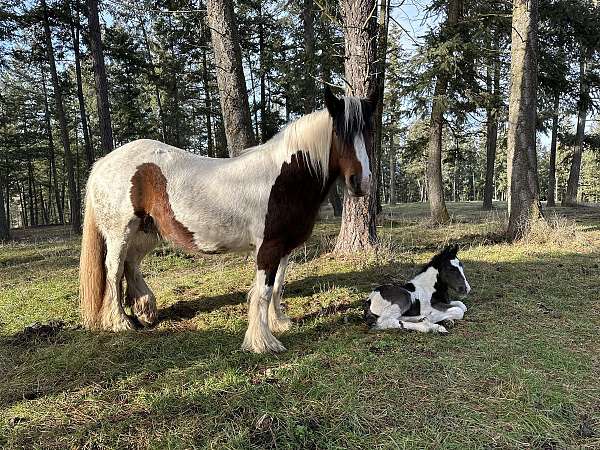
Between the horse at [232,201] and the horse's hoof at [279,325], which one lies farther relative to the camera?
the horse's hoof at [279,325]

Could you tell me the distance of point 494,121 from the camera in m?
11.8

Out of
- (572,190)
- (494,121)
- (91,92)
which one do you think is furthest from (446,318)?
(91,92)

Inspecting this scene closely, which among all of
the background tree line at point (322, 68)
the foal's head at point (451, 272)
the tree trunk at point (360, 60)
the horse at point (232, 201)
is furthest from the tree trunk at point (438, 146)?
the horse at point (232, 201)

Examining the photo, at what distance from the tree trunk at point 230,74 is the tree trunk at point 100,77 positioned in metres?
5.53

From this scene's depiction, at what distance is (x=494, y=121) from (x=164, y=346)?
1213cm

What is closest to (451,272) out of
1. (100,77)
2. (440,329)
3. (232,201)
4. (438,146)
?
(440,329)

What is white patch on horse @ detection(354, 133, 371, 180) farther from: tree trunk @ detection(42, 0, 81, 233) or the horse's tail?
tree trunk @ detection(42, 0, 81, 233)

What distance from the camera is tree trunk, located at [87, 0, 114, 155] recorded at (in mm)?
9883

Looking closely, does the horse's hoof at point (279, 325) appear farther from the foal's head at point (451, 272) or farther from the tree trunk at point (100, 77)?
the tree trunk at point (100, 77)

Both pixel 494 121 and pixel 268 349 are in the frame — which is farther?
pixel 494 121

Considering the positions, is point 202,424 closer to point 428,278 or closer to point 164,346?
point 164,346

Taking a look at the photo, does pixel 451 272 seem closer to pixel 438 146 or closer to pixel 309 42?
pixel 438 146

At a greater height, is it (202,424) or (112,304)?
(112,304)

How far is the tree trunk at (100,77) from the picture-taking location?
9883 mm
